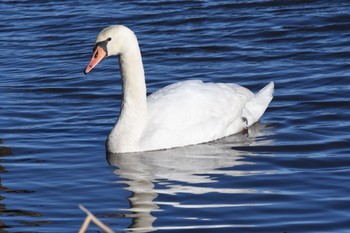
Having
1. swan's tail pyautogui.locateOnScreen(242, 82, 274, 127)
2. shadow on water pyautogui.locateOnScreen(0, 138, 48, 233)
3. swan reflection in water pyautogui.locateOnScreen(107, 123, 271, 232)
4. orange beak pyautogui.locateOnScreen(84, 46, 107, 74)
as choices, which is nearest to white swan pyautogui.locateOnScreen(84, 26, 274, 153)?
orange beak pyautogui.locateOnScreen(84, 46, 107, 74)

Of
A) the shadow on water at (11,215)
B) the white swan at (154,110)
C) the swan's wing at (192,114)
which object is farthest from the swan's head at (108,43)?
the shadow on water at (11,215)

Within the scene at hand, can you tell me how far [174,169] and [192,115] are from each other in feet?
3.91

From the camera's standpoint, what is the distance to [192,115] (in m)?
11.9

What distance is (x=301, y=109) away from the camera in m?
13.1

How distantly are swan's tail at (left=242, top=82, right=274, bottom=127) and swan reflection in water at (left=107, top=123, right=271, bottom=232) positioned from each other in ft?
0.46

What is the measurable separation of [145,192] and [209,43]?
23.8 feet

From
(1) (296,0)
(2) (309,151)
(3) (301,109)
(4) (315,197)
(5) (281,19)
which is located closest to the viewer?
(4) (315,197)

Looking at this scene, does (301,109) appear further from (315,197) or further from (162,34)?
(162,34)

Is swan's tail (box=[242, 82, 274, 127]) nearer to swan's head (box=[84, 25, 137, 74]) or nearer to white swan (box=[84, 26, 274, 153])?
white swan (box=[84, 26, 274, 153])

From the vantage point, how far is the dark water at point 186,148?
931 centimetres

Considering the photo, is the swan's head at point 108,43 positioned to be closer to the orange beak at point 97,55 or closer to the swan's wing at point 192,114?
the orange beak at point 97,55

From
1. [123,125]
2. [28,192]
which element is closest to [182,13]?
[123,125]

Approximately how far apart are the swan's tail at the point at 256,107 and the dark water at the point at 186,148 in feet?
0.46

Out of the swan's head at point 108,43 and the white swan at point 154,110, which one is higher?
the swan's head at point 108,43
